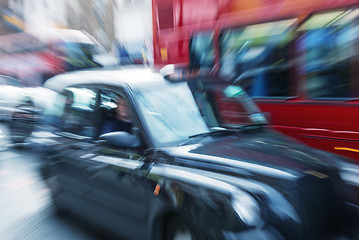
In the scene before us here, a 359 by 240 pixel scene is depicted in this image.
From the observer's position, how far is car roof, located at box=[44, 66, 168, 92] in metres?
3.83

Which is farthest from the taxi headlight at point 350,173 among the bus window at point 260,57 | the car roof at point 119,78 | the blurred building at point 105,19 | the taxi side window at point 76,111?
the blurred building at point 105,19

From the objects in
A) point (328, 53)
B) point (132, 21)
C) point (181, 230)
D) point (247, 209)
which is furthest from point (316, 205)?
point (132, 21)

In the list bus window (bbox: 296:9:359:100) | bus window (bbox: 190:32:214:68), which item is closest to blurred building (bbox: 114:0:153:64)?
bus window (bbox: 190:32:214:68)

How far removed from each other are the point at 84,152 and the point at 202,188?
155 cm

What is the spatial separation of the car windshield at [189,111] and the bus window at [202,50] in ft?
8.85

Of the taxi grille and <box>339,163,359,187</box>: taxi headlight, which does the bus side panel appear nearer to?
<box>339,163,359,187</box>: taxi headlight

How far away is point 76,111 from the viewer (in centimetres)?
433

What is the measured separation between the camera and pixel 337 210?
2.87 m

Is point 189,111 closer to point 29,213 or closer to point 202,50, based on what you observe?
point 29,213

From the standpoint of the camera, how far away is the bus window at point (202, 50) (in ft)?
22.4

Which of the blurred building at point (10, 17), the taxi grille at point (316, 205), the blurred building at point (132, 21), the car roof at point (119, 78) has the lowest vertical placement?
the taxi grille at point (316, 205)

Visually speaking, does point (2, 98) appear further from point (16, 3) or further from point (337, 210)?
point (16, 3)

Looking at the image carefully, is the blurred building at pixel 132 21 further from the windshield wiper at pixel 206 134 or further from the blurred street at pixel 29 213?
the windshield wiper at pixel 206 134

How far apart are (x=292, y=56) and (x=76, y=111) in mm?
2834
